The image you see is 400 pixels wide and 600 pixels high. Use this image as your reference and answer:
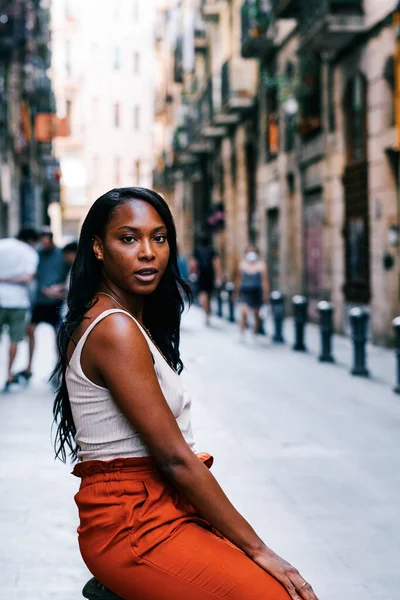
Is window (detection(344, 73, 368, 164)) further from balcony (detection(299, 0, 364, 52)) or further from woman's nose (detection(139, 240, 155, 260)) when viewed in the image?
woman's nose (detection(139, 240, 155, 260))

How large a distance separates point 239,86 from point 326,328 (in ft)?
55.2

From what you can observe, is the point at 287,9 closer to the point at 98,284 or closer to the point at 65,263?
the point at 65,263

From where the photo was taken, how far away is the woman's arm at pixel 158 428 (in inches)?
97.3

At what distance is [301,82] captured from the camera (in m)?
22.2

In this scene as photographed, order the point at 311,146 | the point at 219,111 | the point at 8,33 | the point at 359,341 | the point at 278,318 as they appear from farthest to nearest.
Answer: the point at 219,111 < the point at 8,33 < the point at 311,146 < the point at 278,318 < the point at 359,341

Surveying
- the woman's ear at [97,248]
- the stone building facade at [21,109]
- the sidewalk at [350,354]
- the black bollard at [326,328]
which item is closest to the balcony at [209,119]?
the stone building facade at [21,109]

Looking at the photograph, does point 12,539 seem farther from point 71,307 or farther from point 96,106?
point 96,106

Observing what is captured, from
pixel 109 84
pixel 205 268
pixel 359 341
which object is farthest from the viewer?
pixel 109 84

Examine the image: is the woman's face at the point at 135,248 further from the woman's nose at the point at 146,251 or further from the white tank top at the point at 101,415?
the white tank top at the point at 101,415

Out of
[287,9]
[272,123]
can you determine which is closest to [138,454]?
[287,9]

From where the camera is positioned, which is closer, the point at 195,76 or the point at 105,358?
the point at 105,358

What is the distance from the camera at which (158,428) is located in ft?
8.13

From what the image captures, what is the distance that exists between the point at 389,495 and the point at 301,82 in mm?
16733

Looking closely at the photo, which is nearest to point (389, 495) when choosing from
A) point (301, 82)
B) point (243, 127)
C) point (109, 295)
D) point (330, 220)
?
A: point (109, 295)
